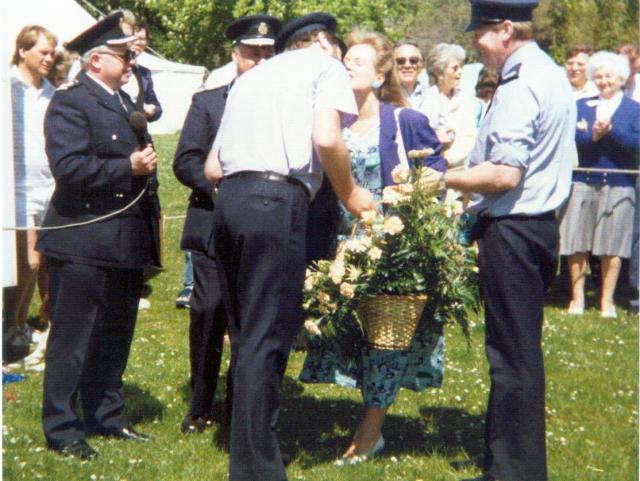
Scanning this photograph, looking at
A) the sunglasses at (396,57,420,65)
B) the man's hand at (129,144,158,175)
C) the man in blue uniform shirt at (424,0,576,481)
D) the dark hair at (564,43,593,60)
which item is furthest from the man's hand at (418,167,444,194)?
the dark hair at (564,43,593,60)

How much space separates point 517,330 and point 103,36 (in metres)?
2.64

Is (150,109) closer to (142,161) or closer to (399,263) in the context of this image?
(142,161)

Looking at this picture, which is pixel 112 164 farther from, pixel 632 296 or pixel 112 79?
pixel 632 296

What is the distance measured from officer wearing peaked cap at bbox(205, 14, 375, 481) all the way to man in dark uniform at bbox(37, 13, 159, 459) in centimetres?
90

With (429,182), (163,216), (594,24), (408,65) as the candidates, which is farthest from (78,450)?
(594,24)

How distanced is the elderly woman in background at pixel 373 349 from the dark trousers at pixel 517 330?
67 cm

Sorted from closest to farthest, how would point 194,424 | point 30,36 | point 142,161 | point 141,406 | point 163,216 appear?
1. point 142,161
2. point 194,424
3. point 141,406
4. point 30,36
5. point 163,216

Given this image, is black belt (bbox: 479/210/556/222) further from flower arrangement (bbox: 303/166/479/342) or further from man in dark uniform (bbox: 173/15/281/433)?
man in dark uniform (bbox: 173/15/281/433)

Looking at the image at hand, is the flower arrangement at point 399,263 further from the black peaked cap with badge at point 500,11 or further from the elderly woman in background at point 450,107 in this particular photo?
the elderly woman in background at point 450,107

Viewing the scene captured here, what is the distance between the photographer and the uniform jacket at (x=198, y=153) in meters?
6.42

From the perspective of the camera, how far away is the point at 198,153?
6.48m

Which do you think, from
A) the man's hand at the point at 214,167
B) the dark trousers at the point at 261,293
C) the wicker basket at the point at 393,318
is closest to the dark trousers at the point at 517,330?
the wicker basket at the point at 393,318

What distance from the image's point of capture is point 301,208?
493 centimetres

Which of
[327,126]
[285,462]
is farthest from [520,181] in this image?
[285,462]
